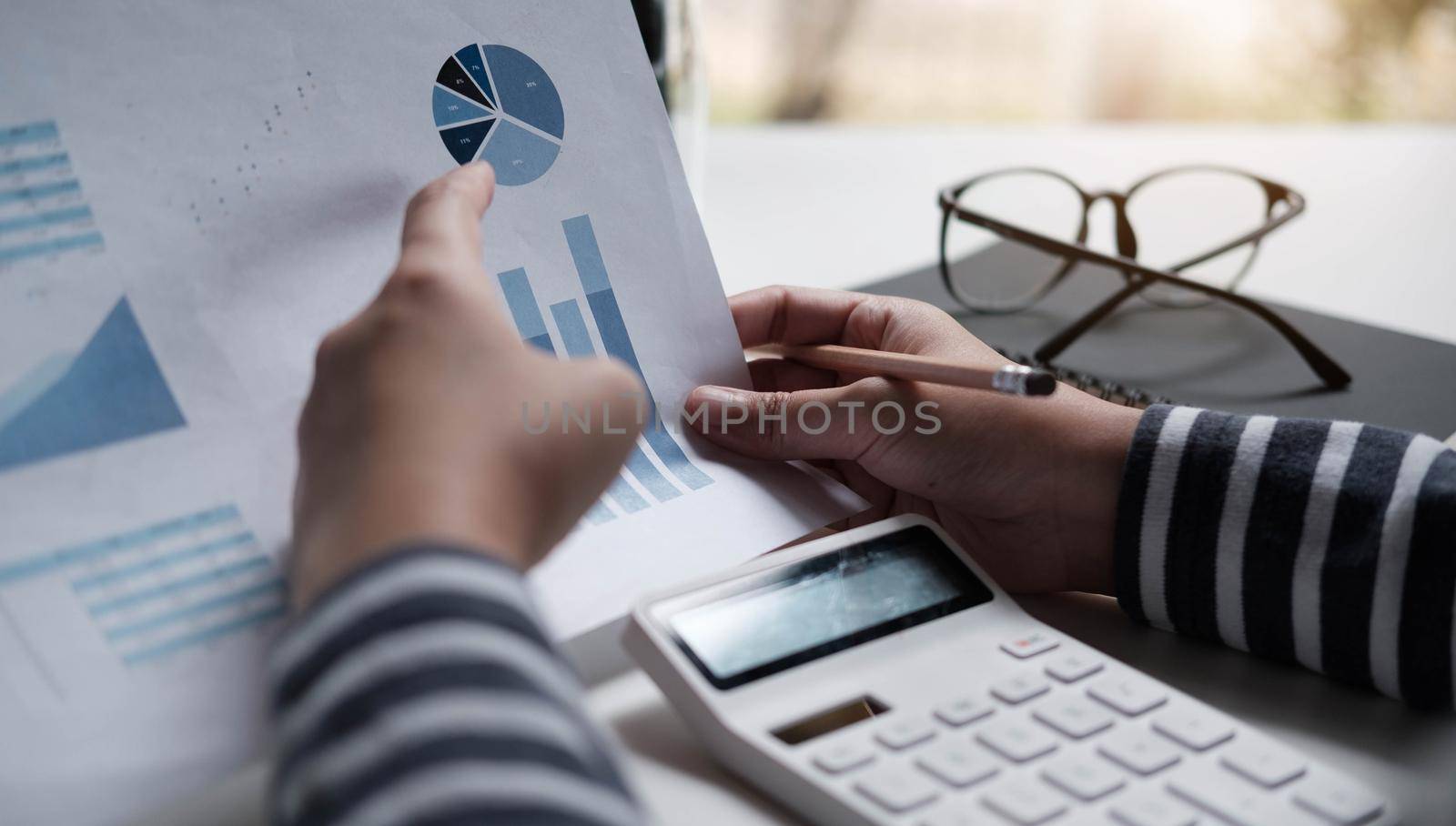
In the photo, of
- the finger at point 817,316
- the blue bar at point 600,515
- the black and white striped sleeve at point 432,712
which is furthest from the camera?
the finger at point 817,316

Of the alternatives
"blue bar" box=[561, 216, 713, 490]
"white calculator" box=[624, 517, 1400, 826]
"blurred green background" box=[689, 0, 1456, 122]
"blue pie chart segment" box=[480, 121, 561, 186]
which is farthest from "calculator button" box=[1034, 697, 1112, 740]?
"blurred green background" box=[689, 0, 1456, 122]

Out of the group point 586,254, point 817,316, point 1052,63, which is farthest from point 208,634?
point 1052,63

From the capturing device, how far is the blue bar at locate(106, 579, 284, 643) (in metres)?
0.35

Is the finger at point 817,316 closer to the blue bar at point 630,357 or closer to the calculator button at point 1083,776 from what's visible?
the blue bar at point 630,357

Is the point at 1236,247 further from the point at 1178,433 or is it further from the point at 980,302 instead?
the point at 1178,433

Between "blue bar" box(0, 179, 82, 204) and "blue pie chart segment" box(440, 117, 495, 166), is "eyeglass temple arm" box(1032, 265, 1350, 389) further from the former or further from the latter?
"blue bar" box(0, 179, 82, 204)

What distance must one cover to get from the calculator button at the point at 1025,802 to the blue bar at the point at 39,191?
1.19 ft

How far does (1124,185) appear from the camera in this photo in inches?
41.1

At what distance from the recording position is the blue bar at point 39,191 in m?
0.39

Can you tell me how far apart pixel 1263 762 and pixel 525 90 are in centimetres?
40

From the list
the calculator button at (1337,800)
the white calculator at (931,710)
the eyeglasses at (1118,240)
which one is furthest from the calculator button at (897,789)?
the eyeglasses at (1118,240)

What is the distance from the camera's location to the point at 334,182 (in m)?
0.45

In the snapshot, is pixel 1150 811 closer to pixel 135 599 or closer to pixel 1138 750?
pixel 1138 750

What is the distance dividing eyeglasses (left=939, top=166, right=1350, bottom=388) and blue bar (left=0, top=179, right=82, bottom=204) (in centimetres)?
51
